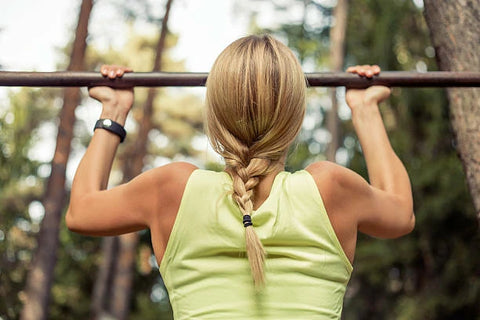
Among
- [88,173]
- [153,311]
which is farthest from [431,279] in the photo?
[88,173]

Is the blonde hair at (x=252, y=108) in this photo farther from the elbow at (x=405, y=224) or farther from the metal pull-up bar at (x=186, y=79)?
the metal pull-up bar at (x=186, y=79)

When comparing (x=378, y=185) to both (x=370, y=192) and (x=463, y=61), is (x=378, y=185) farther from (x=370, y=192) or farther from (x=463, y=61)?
(x=463, y=61)

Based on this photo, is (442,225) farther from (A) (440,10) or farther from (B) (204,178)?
(B) (204,178)

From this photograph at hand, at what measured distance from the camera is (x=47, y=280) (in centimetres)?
796

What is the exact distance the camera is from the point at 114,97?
1825 mm

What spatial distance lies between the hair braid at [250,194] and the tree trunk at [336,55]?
9.47 m

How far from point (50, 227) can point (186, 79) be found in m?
6.61

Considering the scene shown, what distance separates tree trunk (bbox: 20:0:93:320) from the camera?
7.86m

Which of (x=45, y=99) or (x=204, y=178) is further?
(x=45, y=99)

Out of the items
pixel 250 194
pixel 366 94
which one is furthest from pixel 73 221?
pixel 366 94

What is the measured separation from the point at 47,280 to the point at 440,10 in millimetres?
6724

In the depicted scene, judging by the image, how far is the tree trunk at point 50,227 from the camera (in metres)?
7.86

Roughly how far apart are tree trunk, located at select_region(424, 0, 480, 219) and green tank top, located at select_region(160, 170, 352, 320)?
1.24 metres

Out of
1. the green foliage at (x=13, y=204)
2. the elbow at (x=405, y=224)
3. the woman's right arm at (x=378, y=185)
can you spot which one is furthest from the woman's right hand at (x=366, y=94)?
the green foliage at (x=13, y=204)
